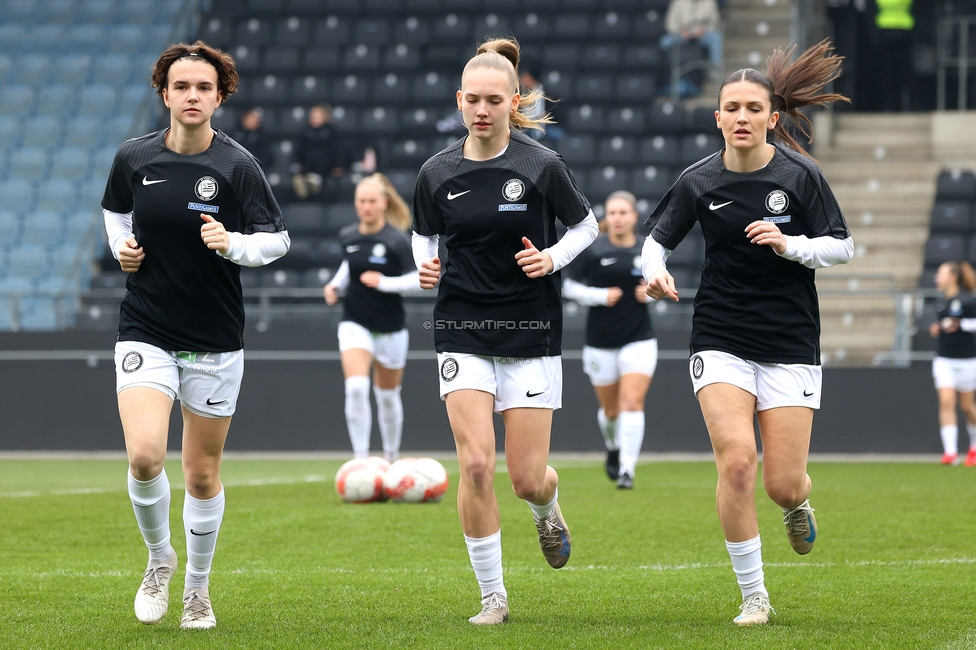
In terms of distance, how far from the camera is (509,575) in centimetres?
685

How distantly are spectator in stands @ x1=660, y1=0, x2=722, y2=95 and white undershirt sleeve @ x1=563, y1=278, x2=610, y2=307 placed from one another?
10.3 metres

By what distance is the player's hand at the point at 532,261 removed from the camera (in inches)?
215

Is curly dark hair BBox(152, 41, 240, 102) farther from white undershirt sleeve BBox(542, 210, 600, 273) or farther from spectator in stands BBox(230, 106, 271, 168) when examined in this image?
spectator in stands BBox(230, 106, 271, 168)

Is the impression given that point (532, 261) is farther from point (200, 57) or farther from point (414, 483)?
point (414, 483)

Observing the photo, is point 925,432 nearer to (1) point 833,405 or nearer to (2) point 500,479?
(1) point 833,405

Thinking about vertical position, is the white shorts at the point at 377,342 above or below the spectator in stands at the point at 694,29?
below

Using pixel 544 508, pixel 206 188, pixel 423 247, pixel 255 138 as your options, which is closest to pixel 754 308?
pixel 544 508

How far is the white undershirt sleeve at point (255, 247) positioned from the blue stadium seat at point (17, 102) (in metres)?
18.6

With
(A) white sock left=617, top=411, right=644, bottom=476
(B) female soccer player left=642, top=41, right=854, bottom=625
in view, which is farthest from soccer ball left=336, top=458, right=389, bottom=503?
(B) female soccer player left=642, top=41, right=854, bottom=625

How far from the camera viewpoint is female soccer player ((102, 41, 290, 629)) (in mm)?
5371

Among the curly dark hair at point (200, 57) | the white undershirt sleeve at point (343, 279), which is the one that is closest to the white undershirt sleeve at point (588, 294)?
the white undershirt sleeve at point (343, 279)

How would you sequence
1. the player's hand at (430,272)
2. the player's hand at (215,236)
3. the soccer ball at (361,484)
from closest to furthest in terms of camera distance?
1. the player's hand at (215,236)
2. the player's hand at (430,272)
3. the soccer ball at (361,484)

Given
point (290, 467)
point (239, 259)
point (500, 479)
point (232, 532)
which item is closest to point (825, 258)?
point (239, 259)

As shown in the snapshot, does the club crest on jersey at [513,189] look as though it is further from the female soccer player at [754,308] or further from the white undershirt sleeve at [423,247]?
the female soccer player at [754,308]
